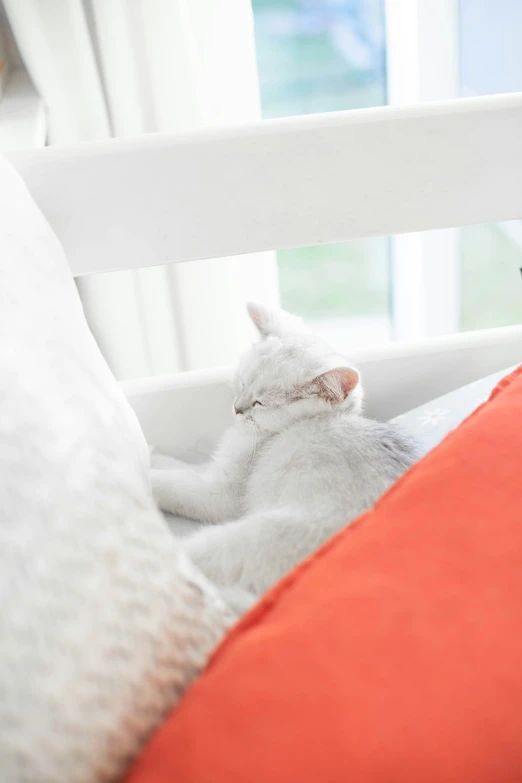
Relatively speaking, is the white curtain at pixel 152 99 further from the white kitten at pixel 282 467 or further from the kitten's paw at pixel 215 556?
the kitten's paw at pixel 215 556

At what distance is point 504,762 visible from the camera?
34cm

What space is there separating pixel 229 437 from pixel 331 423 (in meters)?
0.16

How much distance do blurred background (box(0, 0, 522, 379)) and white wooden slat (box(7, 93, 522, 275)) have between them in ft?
0.76

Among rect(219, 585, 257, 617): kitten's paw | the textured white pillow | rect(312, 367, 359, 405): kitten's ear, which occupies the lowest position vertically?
rect(219, 585, 257, 617): kitten's paw

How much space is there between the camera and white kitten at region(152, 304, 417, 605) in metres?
0.57

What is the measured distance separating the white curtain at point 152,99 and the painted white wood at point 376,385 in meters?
0.52

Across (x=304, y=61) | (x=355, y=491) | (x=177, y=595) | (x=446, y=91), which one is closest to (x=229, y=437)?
(x=355, y=491)

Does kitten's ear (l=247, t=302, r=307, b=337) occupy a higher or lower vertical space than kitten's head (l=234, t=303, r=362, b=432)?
higher

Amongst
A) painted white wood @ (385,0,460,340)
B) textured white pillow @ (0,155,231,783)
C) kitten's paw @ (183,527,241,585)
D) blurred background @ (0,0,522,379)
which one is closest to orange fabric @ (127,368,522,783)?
textured white pillow @ (0,155,231,783)

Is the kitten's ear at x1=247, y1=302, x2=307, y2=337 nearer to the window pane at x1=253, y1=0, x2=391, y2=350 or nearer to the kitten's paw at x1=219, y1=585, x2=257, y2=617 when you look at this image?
the kitten's paw at x1=219, y1=585, x2=257, y2=617

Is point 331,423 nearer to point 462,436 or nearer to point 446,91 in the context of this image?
point 462,436

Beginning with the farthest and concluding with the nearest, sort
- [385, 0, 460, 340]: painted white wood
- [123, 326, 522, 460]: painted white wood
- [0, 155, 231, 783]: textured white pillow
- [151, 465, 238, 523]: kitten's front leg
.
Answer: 1. [385, 0, 460, 340]: painted white wood
2. [123, 326, 522, 460]: painted white wood
3. [151, 465, 238, 523]: kitten's front leg
4. [0, 155, 231, 783]: textured white pillow

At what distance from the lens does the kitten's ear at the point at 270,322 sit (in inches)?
37.4

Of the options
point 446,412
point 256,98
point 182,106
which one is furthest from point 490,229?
point 446,412
